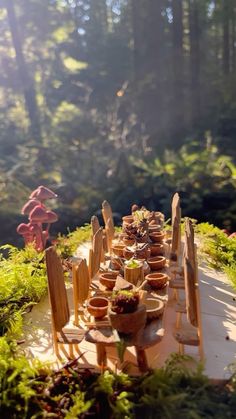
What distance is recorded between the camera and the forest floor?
2672mm

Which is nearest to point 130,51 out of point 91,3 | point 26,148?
point 91,3

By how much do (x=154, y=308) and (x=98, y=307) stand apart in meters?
0.39

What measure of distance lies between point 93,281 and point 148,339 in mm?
1216

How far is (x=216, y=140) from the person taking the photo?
14.8 metres

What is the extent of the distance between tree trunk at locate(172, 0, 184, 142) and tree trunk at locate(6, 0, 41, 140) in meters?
5.32

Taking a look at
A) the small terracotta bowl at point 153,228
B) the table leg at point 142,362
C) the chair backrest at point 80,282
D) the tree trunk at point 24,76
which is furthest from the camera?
the tree trunk at point 24,76

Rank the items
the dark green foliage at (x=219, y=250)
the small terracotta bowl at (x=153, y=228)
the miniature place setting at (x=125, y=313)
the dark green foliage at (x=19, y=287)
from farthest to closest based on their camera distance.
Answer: the dark green foliage at (x=219, y=250) → the small terracotta bowl at (x=153, y=228) → the dark green foliage at (x=19, y=287) → the miniature place setting at (x=125, y=313)

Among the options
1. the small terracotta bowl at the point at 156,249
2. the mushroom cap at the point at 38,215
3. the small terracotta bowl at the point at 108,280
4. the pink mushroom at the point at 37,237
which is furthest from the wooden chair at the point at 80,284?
the pink mushroom at the point at 37,237

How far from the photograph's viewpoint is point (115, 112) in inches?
658

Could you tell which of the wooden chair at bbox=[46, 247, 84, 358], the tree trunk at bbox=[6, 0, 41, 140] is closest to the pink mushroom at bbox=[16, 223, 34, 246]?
the wooden chair at bbox=[46, 247, 84, 358]

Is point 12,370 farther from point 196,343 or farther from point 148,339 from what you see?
point 196,343

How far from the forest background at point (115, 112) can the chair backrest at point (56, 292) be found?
6.91 meters

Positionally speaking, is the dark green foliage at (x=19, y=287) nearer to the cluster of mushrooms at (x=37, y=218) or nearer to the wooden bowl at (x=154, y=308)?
the cluster of mushrooms at (x=37, y=218)

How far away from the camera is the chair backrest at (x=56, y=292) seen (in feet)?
8.77
